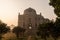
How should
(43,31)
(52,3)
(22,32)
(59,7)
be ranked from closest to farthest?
(59,7) → (52,3) → (43,31) → (22,32)

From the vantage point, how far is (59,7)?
19.9 metres

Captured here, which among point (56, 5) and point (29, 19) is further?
point (29, 19)

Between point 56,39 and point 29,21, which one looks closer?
point 56,39

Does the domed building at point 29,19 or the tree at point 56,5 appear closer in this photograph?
the tree at point 56,5

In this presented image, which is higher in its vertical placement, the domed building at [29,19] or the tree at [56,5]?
the domed building at [29,19]

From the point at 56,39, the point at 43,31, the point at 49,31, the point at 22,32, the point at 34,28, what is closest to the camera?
the point at 56,39

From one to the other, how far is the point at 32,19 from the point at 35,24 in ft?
6.84

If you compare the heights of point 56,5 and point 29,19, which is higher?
point 29,19

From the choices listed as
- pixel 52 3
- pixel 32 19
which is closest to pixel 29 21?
pixel 32 19

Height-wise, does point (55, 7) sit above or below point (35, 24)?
below

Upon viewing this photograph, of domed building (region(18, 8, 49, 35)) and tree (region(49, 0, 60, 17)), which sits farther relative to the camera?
domed building (region(18, 8, 49, 35))

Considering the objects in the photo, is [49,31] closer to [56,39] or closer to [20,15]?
[56,39]

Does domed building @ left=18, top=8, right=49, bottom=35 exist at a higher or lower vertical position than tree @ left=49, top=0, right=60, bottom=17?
higher

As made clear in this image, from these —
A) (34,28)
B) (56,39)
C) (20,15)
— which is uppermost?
(20,15)
